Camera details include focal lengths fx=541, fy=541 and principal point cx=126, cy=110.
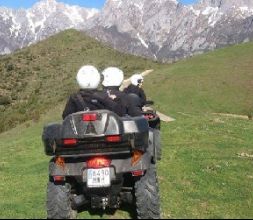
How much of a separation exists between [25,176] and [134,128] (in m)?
8.51

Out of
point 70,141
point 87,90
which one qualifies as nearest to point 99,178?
point 70,141

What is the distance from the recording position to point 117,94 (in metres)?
11.0

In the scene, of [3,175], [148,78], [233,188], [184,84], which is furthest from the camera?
[148,78]

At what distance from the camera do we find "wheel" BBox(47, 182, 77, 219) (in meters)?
9.77

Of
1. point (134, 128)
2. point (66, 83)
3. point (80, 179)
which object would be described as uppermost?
point (134, 128)

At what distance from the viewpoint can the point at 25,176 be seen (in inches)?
672

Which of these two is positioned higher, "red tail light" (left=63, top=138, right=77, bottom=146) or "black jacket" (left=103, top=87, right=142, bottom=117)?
"black jacket" (left=103, top=87, right=142, bottom=117)

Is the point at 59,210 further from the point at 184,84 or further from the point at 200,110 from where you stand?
the point at 184,84

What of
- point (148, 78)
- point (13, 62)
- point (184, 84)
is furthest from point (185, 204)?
point (13, 62)

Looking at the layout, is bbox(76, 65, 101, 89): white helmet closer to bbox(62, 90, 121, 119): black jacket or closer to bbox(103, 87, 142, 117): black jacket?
bbox(62, 90, 121, 119): black jacket

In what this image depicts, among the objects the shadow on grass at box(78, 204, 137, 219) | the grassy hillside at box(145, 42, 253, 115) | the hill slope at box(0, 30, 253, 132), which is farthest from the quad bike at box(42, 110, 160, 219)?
the grassy hillside at box(145, 42, 253, 115)

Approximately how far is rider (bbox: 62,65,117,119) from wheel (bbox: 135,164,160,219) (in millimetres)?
1602

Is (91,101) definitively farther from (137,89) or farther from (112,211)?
(137,89)

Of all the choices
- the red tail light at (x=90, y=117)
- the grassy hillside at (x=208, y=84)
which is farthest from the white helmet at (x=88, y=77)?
the grassy hillside at (x=208, y=84)
